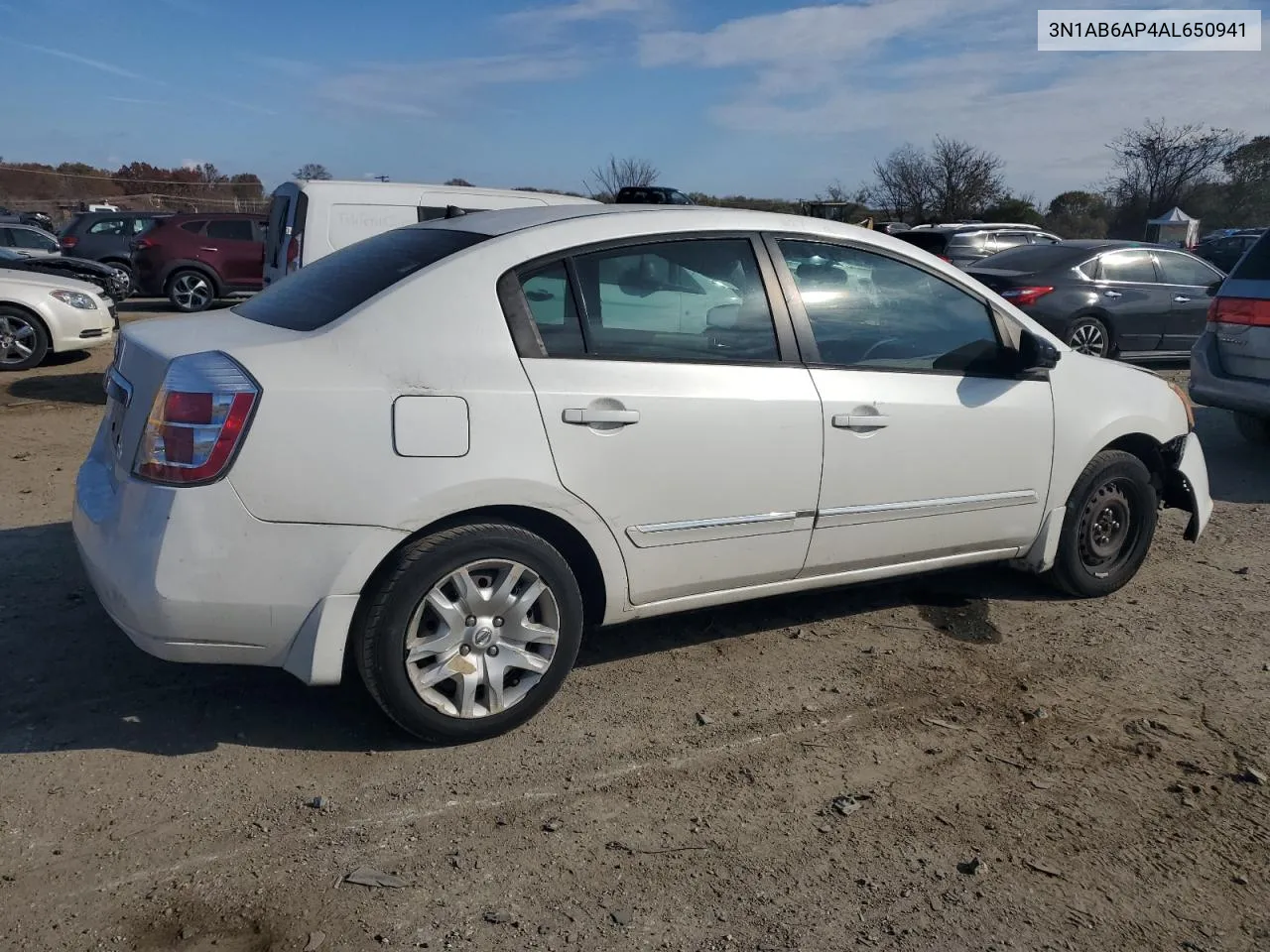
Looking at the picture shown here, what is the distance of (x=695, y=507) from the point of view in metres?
3.71

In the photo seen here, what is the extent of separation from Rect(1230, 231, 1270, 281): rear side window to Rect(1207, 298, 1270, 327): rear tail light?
178 millimetres

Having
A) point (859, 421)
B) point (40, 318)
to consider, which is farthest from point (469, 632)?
point (40, 318)

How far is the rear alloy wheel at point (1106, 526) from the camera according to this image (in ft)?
15.7

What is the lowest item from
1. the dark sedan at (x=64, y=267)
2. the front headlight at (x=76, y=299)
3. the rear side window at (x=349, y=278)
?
the rear side window at (x=349, y=278)

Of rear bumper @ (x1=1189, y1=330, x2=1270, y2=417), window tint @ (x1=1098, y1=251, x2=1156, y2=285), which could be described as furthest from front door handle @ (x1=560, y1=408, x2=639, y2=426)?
window tint @ (x1=1098, y1=251, x2=1156, y2=285)

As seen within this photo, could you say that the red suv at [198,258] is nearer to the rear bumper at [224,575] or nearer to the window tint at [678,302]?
the window tint at [678,302]

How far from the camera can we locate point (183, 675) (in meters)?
Result: 3.88

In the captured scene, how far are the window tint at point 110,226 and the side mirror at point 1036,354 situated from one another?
1994 cm

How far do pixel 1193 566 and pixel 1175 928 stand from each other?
330 centimetres

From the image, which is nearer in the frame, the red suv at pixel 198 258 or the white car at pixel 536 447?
the white car at pixel 536 447

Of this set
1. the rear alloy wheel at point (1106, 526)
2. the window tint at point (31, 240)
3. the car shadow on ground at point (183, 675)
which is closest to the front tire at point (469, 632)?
the car shadow on ground at point (183, 675)

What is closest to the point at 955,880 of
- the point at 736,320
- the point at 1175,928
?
the point at 1175,928

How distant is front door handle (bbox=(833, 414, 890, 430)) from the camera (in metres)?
3.96

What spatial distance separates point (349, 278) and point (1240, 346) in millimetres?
6675
